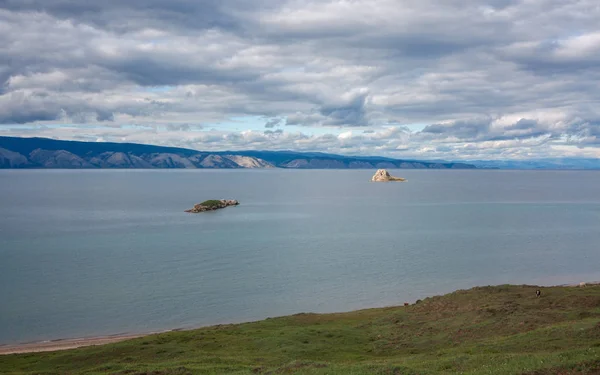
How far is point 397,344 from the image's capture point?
34.5 meters

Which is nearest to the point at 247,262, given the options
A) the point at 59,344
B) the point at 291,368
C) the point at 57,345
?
the point at 59,344

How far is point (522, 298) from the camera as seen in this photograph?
4047 centimetres

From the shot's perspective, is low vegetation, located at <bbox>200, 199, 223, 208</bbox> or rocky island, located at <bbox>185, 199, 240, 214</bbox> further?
low vegetation, located at <bbox>200, 199, 223, 208</bbox>

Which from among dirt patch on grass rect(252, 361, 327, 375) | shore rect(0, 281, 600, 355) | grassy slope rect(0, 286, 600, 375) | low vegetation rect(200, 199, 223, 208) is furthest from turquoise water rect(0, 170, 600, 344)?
dirt patch on grass rect(252, 361, 327, 375)

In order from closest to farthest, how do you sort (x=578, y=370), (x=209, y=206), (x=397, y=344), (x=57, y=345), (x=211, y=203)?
(x=578, y=370) → (x=397, y=344) → (x=57, y=345) → (x=209, y=206) → (x=211, y=203)

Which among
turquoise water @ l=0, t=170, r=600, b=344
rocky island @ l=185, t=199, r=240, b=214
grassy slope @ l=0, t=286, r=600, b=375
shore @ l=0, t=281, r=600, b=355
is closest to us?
grassy slope @ l=0, t=286, r=600, b=375

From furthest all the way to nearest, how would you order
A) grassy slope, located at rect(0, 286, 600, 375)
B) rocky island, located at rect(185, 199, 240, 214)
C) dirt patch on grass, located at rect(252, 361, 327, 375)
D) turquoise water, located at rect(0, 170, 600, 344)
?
rocky island, located at rect(185, 199, 240, 214) → turquoise water, located at rect(0, 170, 600, 344) → dirt patch on grass, located at rect(252, 361, 327, 375) → grassy slope, located at rect(0, 286, 600, 375)

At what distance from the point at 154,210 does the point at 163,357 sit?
119m

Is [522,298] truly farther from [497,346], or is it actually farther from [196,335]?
[196,335]

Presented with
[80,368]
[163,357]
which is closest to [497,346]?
[163,357]

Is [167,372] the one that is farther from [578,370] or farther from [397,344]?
[578,370]

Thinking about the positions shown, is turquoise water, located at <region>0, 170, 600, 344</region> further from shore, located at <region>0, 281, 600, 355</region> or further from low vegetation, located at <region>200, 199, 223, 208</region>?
low vegetation, located at <region>200, 199, 223, 208</region>

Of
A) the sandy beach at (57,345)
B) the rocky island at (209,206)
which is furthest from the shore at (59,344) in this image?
the rocky island at (209,206)

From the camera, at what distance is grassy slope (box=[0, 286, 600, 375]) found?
2364 cm
